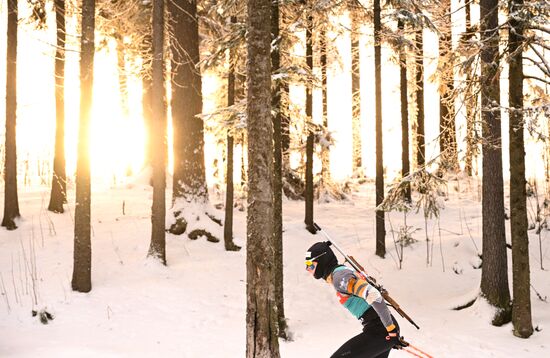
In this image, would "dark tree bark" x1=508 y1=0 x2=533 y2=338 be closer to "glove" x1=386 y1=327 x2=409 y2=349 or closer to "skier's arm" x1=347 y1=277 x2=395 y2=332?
"glove" x1=386 y1=327 x2=409 y2=349

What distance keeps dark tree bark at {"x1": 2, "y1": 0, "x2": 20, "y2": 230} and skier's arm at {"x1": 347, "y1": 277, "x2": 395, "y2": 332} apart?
11.5 meters

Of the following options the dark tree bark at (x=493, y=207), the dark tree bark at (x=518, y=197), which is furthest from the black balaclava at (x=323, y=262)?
the dark tree bark at (x=493, y=207)

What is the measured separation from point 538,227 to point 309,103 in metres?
Answer: 8.37

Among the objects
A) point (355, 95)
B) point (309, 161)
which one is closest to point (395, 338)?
point (309, 161)

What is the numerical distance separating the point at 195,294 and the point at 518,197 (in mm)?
7446

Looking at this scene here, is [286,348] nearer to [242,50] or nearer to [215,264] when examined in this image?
[215,264]

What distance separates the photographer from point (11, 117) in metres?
13.5

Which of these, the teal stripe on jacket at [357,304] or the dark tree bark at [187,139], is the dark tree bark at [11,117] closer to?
the dark tree bark at [187,139]

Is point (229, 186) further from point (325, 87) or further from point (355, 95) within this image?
point (355, 95)

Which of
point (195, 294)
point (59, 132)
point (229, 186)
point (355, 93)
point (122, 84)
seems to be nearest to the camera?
point (195, 294)

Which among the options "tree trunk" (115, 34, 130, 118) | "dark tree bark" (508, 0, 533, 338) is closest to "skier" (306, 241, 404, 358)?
"dark tree bark" (508, 0, 533, 338)

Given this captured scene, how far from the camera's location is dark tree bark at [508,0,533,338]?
9328 mm

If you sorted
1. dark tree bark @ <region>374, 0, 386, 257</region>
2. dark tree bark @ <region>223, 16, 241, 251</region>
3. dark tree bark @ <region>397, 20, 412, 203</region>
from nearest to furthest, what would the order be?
dark tree bark @ <region>223, 16, 241, 251</region> → dark tree bark @ <region>374, 0, 386, 257</region> → dark tree bark @ <region>397, 20, 412, 203</region>

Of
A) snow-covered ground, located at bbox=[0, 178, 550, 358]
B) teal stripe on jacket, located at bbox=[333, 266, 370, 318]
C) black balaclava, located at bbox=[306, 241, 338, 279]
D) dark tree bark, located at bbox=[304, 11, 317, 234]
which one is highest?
dark tree bark, located at bbox=[304, 11, 317, 234]
